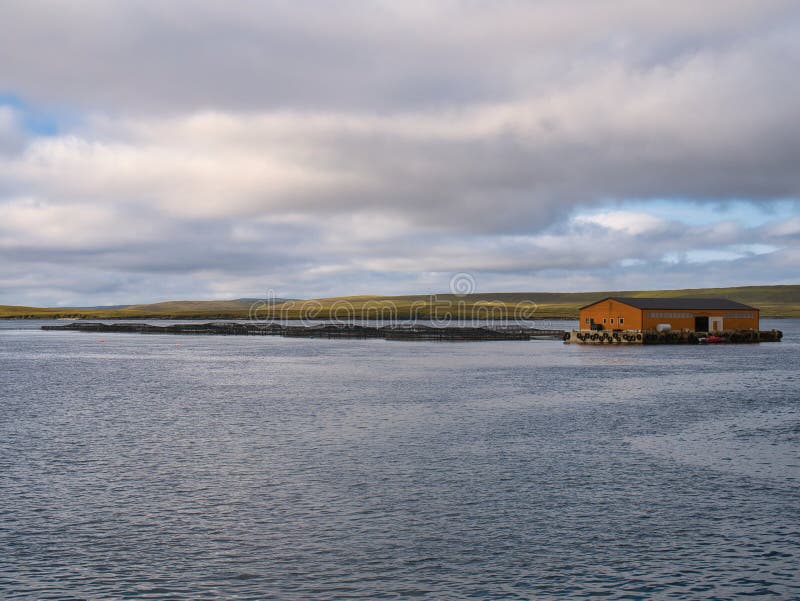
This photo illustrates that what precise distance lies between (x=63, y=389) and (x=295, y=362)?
3153 centimetres

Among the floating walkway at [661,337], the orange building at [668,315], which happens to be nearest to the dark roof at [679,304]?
the orange building at [668,315]

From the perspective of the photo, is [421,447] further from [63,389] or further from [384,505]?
[63,389]

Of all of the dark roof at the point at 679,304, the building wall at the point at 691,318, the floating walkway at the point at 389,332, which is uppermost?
the dark roof at the point at 679,304

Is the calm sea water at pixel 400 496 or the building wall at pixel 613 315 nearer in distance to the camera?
the calm sea water at pixel 400 496

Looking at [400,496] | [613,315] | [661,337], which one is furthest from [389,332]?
[400,496]

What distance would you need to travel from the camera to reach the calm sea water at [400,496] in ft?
52.8

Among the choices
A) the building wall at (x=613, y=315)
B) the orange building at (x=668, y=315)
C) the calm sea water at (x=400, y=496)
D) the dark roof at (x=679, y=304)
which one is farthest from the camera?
the dark roof at (x=679, y=304)

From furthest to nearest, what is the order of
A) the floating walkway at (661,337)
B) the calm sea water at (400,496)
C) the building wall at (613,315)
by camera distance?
the building wall at (613,315) < the floating walkway at (661,337) < the calm sea water at (400,496)

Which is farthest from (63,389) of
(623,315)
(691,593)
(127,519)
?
(623,315)

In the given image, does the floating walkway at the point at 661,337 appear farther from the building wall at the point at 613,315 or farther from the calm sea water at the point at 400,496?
the calm sea water at the point at 400,496

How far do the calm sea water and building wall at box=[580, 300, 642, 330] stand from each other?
59.6 meters

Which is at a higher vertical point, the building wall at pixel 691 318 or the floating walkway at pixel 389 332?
the building wall at pixel 691 318

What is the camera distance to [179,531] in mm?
19141

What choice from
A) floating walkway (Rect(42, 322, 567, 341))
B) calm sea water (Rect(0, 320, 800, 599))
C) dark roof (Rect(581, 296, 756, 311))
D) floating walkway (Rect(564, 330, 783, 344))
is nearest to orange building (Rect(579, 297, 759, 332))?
dark roof (Rect(581, 296, 756, 311))
